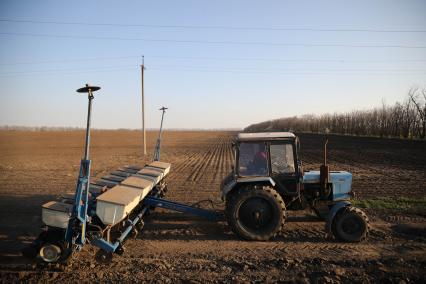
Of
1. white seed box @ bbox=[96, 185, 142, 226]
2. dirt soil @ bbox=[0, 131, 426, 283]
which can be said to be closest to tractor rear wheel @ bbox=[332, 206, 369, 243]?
dirt soil @ bbox=[0, 131, 426, 283]

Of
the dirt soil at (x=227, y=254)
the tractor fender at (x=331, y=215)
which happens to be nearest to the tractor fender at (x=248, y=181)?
the dirt soil at (x=227, y=254)

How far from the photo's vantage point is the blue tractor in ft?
18.3

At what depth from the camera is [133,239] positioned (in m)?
5.91

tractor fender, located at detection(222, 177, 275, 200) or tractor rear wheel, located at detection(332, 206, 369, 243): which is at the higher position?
tractor fender, located at detection(222, 177, 275, 200)

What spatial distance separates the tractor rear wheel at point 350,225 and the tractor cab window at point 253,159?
1.50 meters

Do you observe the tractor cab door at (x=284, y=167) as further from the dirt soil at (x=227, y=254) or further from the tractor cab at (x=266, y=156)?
the dirt soil at (x=227, y=254)

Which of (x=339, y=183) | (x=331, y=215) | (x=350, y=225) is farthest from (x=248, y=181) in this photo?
(x=350, y=225)

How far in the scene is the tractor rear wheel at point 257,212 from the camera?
5.61 metres

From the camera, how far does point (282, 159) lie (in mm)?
5883

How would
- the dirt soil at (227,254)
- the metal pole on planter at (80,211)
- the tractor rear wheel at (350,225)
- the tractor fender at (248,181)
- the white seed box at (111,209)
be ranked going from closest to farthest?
1. the dirt soil at (227,254)
2. the metal pole on planter at (80,211)
3. the white seed box at (111,209)
4. the tractor rear wheel at (350,225)
5. the tractor fender at (248,181)

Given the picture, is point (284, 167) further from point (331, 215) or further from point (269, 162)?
point (331, 215)

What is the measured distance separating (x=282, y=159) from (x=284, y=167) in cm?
16

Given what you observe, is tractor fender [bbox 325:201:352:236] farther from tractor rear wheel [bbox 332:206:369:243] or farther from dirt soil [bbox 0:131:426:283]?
dirt soil [bbox 0:131:426:283]

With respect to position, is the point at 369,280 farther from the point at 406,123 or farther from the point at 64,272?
the point at 406,123
